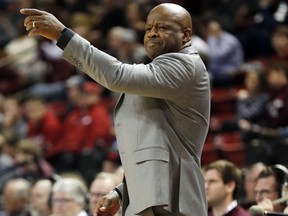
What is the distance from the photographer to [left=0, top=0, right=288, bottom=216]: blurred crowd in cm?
850

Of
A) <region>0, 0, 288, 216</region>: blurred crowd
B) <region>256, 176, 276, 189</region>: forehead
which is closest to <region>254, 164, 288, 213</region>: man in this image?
<region>256, 176, 276, 189</region>: forehead

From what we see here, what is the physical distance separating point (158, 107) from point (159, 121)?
77mm

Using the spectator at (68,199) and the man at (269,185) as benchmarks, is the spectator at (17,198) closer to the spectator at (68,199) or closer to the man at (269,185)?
the spectator at (68,199)

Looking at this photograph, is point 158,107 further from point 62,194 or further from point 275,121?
point 275,121

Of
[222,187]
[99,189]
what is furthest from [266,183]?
[99,189]

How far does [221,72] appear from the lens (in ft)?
37.2

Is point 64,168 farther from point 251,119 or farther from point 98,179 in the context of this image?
point 98,179

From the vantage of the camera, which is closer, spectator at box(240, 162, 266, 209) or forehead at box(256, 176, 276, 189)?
forehead at box(256, 176, 276, 189)

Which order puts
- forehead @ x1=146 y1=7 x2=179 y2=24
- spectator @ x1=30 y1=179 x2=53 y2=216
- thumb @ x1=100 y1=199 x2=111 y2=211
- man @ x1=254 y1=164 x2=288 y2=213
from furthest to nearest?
spectator @ x1=30 y1=179 x2=53 y2=216 → man @ x1=254 y1=164 x2=288 y2=213 → thumb @ x1=100 y1=199 x2=111 y2=211 → forehead @ x1=146 y1=7 x2=179 y2=24

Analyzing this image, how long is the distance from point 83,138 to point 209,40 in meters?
2.36

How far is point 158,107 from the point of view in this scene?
3.86 metres

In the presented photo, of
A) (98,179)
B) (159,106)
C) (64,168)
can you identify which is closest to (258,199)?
(98,179)

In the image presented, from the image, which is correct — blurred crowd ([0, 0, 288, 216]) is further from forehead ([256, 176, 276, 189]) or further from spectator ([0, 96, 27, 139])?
forehead ([256, 176, 276, 189])

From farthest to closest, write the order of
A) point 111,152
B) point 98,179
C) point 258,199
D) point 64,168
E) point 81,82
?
point 81,82, point 64,168, point 111,152, point 98,179, point 258,199
